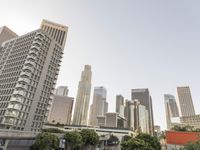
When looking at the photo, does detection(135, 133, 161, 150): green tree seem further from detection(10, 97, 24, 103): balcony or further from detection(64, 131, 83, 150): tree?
detection(10, 97, 24, 103): balcony

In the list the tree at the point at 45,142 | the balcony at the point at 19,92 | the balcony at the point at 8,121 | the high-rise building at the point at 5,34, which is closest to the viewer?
the tree at the point at 45,142

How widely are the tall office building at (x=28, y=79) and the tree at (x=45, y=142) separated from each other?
28231 millimetres

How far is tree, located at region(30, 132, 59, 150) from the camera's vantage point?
58.3m

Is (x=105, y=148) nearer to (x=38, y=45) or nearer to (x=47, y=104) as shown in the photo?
(x=47, y=104)

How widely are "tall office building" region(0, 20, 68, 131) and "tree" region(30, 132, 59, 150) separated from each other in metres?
28.2

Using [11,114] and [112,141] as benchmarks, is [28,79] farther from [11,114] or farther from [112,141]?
[112,141]

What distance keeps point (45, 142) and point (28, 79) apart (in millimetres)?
43218

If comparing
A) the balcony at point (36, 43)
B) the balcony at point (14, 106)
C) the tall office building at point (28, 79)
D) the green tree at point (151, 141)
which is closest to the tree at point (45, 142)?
the tall office building at point (28, 79)

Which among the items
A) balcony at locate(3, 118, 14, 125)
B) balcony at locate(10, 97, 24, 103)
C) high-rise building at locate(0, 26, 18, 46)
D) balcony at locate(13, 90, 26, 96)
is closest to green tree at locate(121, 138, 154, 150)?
balcony at locate(3, 118, 14, 125)

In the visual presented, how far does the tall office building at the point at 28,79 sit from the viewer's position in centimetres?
8512

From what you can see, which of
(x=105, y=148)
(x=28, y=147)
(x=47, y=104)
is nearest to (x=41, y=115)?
(x=47, y=104)

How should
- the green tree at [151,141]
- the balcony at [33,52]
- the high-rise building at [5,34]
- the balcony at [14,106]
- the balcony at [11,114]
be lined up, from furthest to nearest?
the high-rise building at [5,34]
the balcony at [33,52]
the balcony at [14,106]
the balcony at [11,114]
the green tree at [151,141]

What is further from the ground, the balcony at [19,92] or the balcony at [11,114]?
the balcony at [19,92]

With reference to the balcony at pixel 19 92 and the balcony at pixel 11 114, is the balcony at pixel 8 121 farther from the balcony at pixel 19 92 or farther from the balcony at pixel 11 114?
the balcony at pixel 19 92
